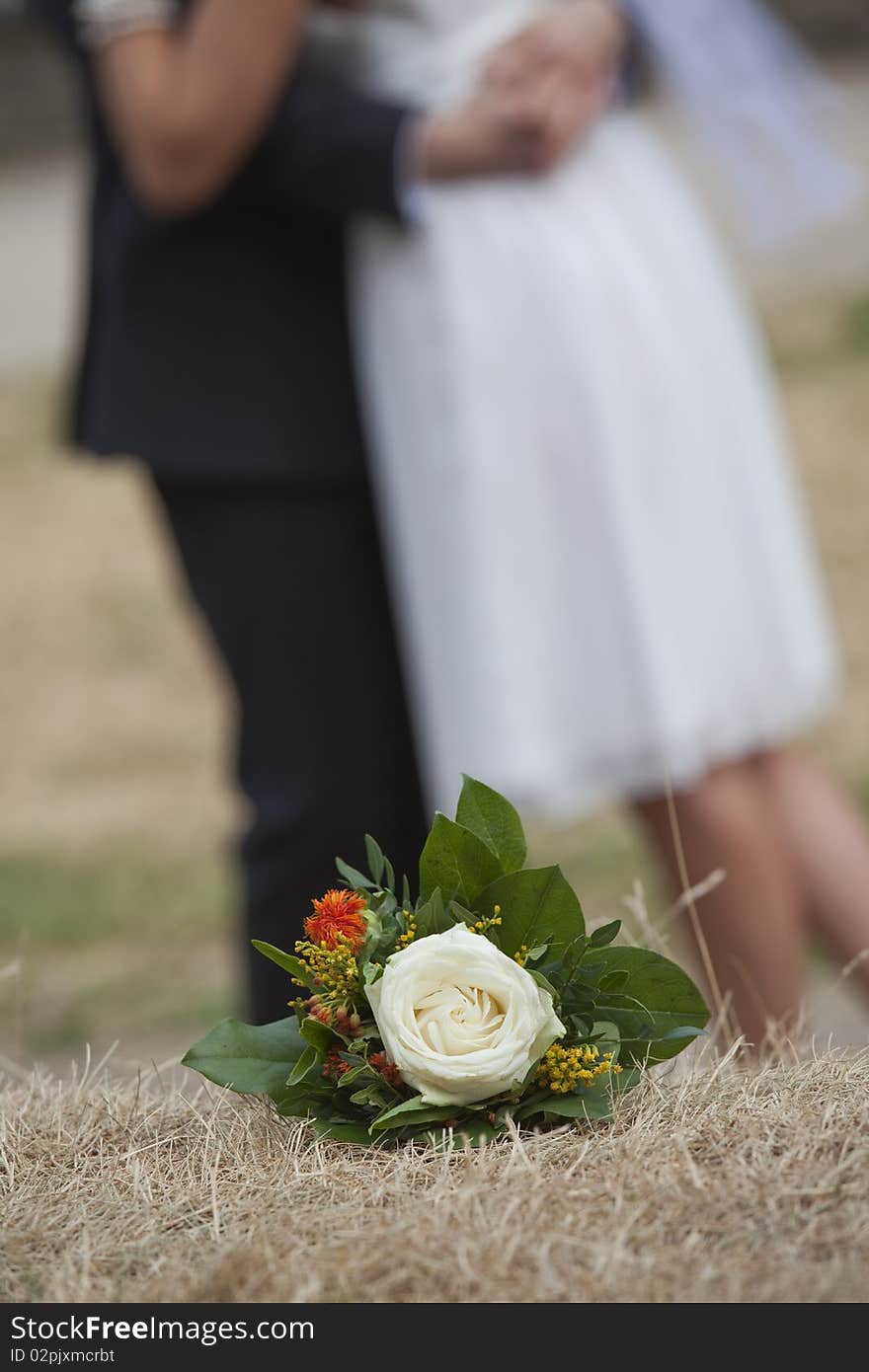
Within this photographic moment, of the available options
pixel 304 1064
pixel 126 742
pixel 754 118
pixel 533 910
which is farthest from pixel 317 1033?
pixel 126 742

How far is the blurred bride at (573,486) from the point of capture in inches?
58.3

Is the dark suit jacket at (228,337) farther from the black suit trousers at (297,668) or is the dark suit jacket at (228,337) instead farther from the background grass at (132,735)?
the background grass at (132,735)

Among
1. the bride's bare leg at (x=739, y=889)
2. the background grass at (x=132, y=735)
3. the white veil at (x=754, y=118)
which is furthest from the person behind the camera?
the background grass at (x=132, y=735)

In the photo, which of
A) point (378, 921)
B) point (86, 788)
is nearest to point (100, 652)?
point (86, 788)

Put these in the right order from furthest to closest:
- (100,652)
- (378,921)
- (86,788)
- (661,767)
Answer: (100,652), (86,788), (661,767), (378,921)

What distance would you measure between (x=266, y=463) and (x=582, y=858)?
188 centimetres

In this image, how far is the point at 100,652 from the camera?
201 inches

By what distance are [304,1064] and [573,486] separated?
0.82 m

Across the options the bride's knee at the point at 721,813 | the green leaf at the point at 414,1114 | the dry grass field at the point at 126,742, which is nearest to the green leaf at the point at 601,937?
the green leaf at the point at 414,1114

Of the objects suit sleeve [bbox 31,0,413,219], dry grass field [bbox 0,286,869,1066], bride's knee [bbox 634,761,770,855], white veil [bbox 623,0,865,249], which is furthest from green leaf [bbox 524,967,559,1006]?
white veil [bbox 623,0,865,249]

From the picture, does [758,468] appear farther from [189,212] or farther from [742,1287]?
Result: [742,1287]

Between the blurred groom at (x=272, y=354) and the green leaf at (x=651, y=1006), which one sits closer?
the green leaf at (x=651, y=1006)

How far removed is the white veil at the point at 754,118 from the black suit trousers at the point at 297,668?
1.83 feet

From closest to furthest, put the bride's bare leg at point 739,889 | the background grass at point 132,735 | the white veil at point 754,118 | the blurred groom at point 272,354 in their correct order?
the blurred groom at point 272,354 < the bride's bare leg at point 739,889 < the white veil at point 754,118 < the background grass at point 132,735
